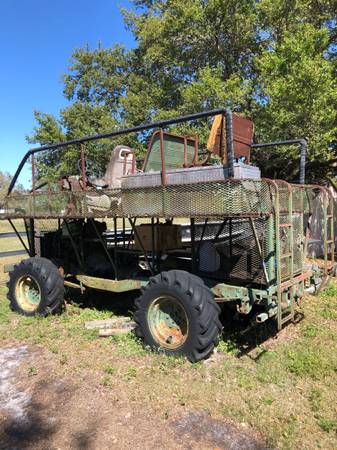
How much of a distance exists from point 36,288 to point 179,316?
2.73 meters

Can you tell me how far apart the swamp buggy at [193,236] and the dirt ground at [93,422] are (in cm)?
98

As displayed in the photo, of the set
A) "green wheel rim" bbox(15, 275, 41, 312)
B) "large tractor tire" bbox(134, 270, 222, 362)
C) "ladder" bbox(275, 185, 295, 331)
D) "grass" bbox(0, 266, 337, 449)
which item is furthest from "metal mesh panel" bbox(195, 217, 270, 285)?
"green wheel rim" bbox(15, 275, 41, 312)

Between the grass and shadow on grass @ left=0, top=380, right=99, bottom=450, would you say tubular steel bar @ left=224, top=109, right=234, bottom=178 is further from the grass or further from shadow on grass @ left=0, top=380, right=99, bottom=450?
shadow on grass @ left=0, top=380, right=99, bottom=450

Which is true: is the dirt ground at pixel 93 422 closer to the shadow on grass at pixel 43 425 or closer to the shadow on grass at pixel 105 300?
the shadow on grass at pixel 43 425

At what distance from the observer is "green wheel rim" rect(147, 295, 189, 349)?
4.73 metres

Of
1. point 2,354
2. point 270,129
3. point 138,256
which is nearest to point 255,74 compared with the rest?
point 270,129

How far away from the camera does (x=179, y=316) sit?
4.79 m

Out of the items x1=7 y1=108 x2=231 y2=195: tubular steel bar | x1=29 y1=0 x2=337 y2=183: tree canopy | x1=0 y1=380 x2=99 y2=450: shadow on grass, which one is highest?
x1=29 y1=0 x2=337 y2=183: tree canopy

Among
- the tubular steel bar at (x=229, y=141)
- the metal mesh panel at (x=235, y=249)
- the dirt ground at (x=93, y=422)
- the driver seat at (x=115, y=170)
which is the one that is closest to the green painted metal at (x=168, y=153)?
the driver seat at (x=115, y=170)

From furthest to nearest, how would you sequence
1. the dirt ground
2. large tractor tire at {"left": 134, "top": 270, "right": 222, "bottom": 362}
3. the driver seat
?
the driver seat
large tractor tire at {"left": 134, "top": 270, "right": 222, "bottom": 362}
the dirt ground

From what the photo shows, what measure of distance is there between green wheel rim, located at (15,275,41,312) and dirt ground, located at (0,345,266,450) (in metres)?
2.17

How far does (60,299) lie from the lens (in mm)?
6180

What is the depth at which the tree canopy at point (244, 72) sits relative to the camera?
33.5ft

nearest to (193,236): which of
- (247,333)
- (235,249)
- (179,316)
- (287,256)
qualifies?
(235,249)
